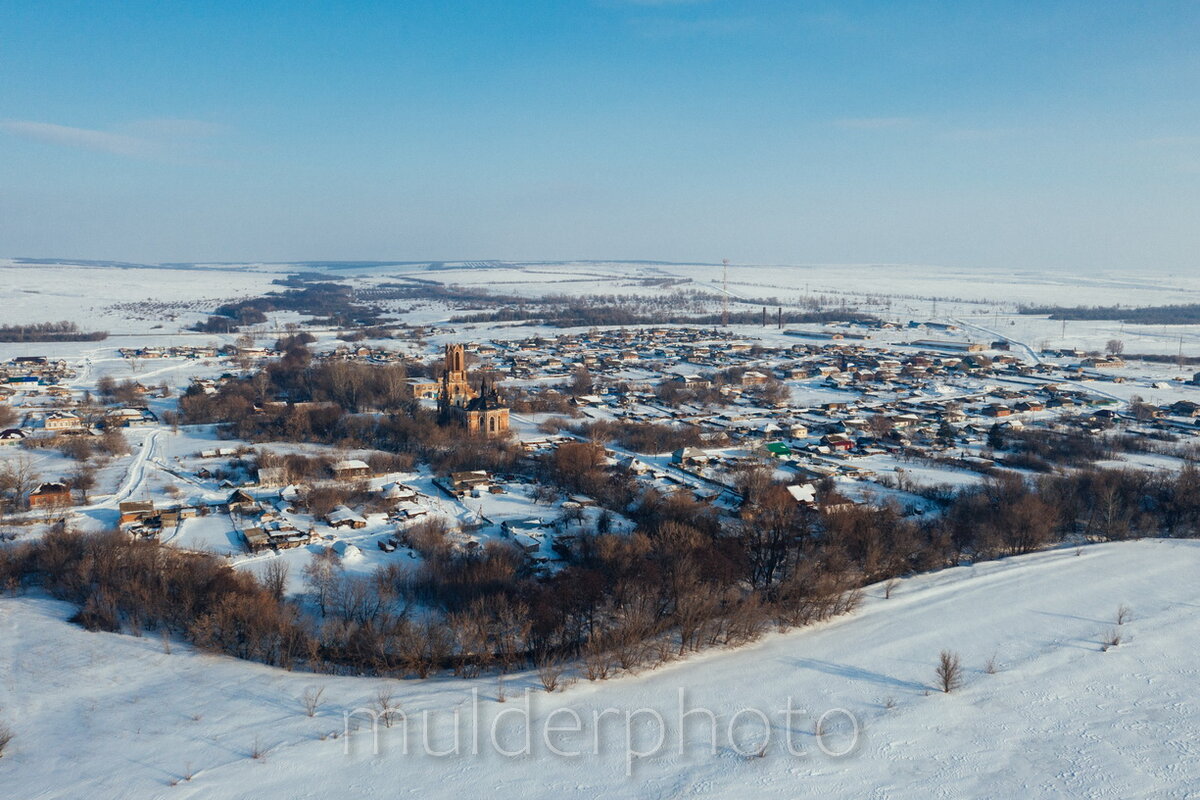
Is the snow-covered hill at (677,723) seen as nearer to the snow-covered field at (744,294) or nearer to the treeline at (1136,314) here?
the snow-covered field at (744,294)

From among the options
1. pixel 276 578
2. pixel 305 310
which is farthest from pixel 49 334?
pixel 276 578

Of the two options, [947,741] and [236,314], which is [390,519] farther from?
Answer: [236,314]

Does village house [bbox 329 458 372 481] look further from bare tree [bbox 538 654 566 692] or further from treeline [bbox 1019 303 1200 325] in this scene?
treeline [bbox 1019 303 1200 325]

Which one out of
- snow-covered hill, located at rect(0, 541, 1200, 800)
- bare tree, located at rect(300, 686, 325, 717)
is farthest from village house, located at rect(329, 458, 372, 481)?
bare tree, located at rect(300, 686, 325, 717)

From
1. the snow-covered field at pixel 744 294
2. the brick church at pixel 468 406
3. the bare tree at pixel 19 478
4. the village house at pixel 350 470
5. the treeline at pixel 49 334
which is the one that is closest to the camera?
the bare tree at pixel 19 478

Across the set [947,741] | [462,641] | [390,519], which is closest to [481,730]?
[462,641]

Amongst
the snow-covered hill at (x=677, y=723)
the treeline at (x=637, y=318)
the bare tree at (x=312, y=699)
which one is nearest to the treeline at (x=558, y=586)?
the snow-covered hill at (x=677, y=723)
